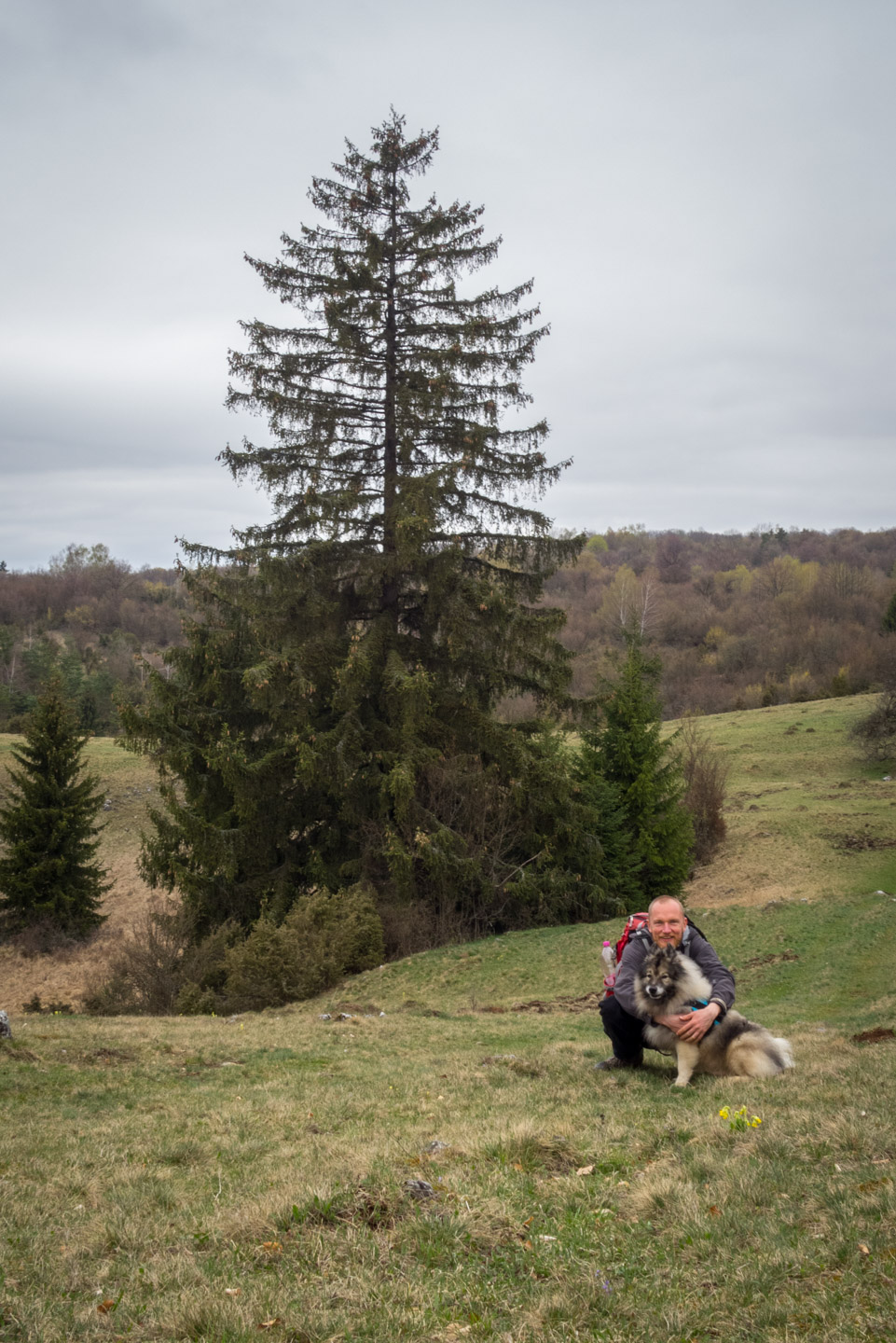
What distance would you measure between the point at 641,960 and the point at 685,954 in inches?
13.0

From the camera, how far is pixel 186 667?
855 inches

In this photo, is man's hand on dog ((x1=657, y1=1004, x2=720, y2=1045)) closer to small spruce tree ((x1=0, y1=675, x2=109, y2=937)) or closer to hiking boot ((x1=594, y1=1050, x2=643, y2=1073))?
hiking boot ((x1=594, y1=1050, x2=643, y2=1073))

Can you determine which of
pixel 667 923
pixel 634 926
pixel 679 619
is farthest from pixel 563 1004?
pixel 679 619

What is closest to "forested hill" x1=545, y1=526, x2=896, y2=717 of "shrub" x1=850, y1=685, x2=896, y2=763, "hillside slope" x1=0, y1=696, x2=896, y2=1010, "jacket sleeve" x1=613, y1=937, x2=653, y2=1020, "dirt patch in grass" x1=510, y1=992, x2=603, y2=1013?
"shrub" x1=850, y1=685, x2=896, y2=763

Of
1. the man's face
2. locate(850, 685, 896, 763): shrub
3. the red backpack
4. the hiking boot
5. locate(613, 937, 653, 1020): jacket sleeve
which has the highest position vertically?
the man's face

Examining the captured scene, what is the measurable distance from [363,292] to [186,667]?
10.3 meters

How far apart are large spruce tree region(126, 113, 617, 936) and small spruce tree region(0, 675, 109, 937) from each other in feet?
25.5

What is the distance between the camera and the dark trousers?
6.91 meters

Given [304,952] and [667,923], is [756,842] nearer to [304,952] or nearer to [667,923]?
[304,952]

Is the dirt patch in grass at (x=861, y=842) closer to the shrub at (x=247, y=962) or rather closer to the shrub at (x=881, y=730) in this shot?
the shrub at (x=881, y=730)

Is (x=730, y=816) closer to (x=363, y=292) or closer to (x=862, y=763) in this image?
(x=862, y=763)

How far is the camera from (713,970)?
657 cm

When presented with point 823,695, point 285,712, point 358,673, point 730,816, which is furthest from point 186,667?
point 823,695

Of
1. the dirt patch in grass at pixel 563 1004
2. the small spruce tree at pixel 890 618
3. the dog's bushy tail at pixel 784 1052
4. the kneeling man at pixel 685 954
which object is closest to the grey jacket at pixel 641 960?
the kneeling man at pixel 685 954
